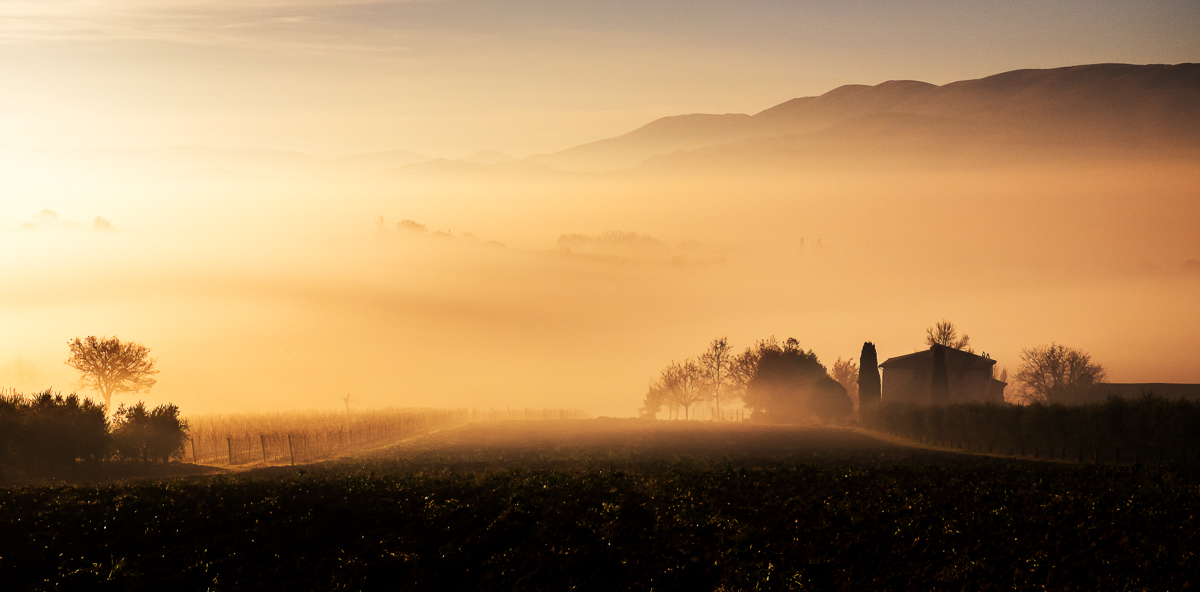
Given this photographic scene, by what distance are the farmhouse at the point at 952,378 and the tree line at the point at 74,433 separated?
106m

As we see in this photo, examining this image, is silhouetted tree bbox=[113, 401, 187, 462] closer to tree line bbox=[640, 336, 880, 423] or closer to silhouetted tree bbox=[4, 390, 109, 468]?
silhouetted tree bbox=[4, 390, 109, 468]

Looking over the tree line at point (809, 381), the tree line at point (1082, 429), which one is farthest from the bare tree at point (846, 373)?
the tree line at point (1082, 429)

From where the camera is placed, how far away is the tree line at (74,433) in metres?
52.4

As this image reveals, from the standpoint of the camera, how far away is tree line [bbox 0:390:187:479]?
172 feet

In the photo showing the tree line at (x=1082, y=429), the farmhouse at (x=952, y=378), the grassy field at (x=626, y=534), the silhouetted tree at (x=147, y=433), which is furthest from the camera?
the farmhouse at (x=952, y=378)

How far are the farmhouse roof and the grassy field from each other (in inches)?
3628

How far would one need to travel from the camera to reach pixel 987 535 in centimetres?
2322

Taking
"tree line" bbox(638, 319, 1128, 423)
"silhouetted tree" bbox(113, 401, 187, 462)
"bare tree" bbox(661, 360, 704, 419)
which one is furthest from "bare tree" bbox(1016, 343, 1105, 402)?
"silhouetted tree" bbox(113, 401, 187, 462)

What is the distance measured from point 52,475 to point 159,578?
42.7 metres

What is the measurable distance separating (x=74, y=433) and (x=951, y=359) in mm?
122644

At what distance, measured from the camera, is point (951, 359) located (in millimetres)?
118688

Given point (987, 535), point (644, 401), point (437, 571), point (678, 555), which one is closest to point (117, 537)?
point (437, 571)

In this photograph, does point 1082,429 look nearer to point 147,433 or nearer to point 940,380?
point 940,380

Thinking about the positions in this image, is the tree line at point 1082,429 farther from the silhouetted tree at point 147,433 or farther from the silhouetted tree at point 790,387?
the silhouetted tree at point 147,433
